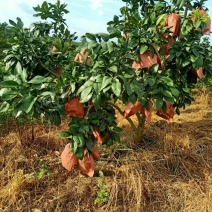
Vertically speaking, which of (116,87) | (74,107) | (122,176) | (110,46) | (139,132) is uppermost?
(110,46)

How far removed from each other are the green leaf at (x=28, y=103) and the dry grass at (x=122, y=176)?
41.5 inches

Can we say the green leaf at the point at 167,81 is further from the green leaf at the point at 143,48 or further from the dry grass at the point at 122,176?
the dry grass at the point at 122,176

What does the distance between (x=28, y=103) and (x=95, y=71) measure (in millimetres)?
364

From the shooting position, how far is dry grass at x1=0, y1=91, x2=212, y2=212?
2.32 meters

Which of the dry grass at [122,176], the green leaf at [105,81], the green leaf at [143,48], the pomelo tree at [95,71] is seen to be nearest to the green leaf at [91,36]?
the pomelo tree at [95,71]

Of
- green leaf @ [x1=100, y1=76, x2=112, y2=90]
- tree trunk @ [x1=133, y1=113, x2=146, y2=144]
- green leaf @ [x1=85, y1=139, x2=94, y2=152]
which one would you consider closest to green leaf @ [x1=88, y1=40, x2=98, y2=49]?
green leaf @ [x1=100, y1=76, x2=112, y2=90]

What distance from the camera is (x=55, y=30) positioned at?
2514 mm

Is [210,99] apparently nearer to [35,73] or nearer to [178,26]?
[178,26]

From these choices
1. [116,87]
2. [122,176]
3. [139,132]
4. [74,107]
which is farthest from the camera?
[139,132]

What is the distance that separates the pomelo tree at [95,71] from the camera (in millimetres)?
1562

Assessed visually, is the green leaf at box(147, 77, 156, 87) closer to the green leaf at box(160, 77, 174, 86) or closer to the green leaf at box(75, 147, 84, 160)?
the green leaf at box(160, 77, 174, 86)

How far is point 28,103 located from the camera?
1.48 m

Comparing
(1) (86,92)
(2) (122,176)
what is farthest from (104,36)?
(2) (122,176)

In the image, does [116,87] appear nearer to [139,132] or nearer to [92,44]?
[92,44]
